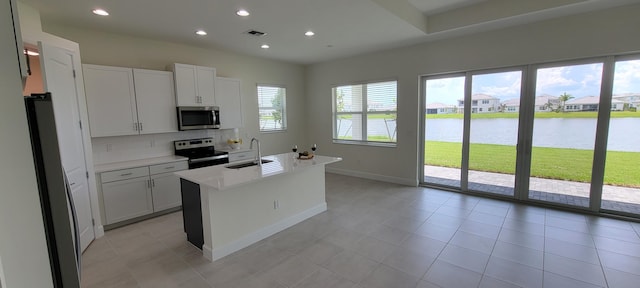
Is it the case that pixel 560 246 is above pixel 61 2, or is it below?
below

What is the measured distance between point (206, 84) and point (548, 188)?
5785 mm

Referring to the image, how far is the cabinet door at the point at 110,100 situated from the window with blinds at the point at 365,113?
4.14m

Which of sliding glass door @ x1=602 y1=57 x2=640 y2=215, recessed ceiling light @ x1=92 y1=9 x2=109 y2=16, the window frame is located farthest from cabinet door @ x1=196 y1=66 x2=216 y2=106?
sliding glass door @ x1=602 y1=57 x2=640 y2=215

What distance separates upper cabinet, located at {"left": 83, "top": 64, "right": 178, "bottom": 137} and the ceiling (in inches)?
24.9

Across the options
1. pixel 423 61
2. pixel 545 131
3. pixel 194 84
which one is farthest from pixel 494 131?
pixel 194 84

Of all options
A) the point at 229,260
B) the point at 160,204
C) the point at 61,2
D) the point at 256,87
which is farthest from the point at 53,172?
the point at 256,87

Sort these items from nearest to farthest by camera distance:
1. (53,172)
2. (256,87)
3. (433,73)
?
(53,172) → (433,73) → (256,87)

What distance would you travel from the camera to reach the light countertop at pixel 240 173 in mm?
2535

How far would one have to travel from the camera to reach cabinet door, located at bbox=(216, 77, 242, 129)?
4941mm

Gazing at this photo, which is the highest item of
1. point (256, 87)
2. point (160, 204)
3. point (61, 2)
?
point (61, 2)

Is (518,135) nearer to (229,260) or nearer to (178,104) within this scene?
(229,260)

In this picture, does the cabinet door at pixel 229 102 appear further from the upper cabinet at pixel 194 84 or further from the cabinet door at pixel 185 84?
the cabinet door at pixel 185 84

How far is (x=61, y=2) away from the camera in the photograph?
2.82m

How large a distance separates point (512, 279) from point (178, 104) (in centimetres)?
478
